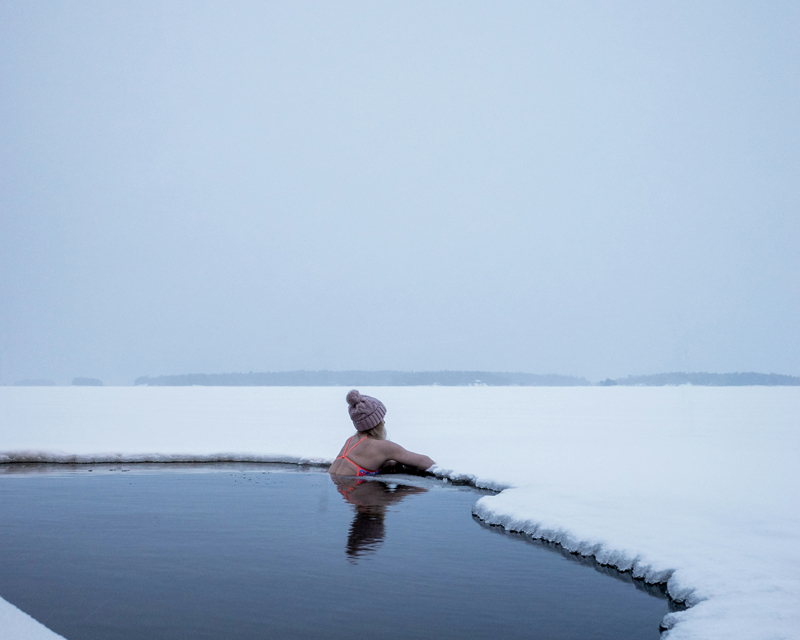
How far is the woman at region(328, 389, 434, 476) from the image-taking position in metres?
12.0

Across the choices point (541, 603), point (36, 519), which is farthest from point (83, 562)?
point (541, 603)

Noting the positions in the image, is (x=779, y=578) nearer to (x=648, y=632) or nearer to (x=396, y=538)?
(x=648, y=632)

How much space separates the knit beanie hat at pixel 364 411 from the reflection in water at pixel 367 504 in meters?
1.03

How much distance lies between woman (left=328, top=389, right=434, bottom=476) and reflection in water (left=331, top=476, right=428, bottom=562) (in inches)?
9.4

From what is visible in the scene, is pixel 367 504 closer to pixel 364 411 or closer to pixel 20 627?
pixel 364 411

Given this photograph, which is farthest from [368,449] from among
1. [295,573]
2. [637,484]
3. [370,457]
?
[295,573]

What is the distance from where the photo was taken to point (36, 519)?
8945mm

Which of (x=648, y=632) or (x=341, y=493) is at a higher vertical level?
(x=341, y=493)

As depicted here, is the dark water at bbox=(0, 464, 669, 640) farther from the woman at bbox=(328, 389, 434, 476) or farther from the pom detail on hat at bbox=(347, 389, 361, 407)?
the pom detail on hat at bbox=(347, 389, 361, 407)

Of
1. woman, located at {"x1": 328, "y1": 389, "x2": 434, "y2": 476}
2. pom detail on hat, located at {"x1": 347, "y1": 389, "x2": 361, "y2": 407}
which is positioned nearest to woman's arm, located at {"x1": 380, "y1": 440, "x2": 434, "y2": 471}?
woman, located at {"x1": 328, "y1": 389, "x2": 434, "y2": 476}

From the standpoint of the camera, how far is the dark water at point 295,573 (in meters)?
5.13

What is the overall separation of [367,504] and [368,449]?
8.23ft

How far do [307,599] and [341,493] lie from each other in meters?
5.37

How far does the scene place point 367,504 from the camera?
995 centimetres
